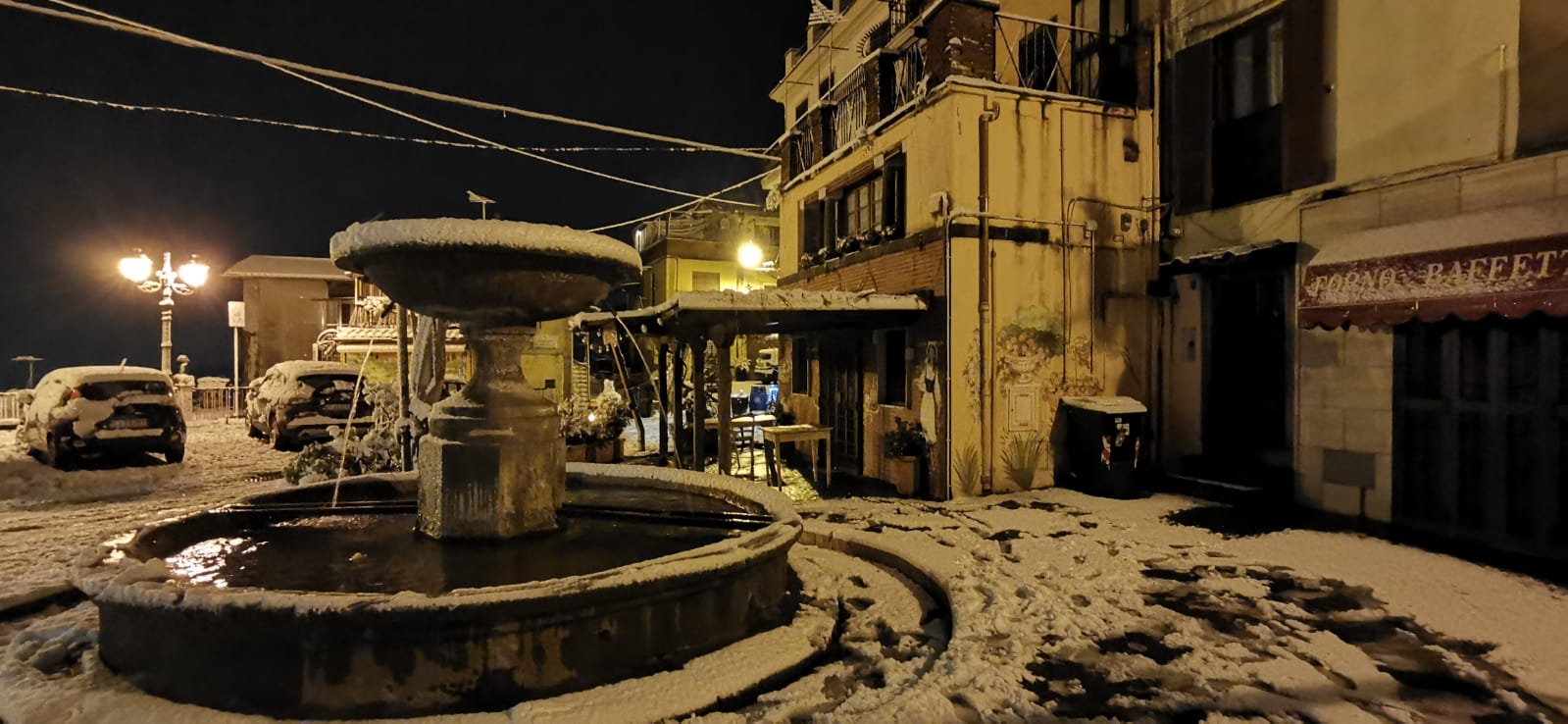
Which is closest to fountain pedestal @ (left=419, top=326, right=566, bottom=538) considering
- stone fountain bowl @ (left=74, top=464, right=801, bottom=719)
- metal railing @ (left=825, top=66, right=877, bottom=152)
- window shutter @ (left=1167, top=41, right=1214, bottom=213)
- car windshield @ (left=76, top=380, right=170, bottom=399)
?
stone fountain bowl @ (left=74, top=464, right=801, bottom=719)

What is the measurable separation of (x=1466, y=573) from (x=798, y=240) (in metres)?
12.8

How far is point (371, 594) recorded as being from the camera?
3.80 m

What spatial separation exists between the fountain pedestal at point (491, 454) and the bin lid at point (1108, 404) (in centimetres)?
825

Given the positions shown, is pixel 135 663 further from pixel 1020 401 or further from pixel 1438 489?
pixel 1438 489

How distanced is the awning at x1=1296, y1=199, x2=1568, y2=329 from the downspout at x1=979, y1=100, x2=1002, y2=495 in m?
3.90

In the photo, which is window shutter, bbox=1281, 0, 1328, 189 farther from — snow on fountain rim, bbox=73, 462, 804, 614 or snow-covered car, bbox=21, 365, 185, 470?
snow-covered car, bbox=21, 365, 185, 470

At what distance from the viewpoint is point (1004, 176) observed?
10.6 meters

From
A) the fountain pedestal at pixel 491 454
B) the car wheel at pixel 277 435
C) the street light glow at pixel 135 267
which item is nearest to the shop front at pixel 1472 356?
the fountain pedestal at pixel 491 454

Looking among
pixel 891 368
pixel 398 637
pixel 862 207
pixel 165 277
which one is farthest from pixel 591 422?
pixel 165 277

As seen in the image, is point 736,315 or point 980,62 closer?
point 736,315

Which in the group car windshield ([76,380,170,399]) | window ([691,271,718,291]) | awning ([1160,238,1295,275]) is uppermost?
window ([691,271,718,291])

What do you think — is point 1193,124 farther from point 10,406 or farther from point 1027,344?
point 10,406

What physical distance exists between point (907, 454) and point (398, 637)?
27.0 feet

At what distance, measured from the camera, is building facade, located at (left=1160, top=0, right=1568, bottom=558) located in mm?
6543
